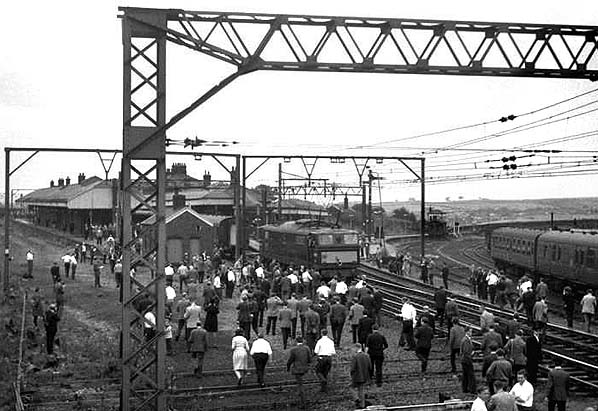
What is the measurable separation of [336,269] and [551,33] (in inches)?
745

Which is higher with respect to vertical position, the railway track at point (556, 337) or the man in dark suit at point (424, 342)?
the man in dark suit at point (424, 342)

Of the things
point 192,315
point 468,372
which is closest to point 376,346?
point 468,372

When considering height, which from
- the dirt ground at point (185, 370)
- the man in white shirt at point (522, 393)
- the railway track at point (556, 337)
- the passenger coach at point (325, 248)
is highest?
the passenger coach at point (325, 248)

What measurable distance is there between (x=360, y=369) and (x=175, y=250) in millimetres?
32107

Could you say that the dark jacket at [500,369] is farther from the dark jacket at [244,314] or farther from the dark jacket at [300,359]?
the dark jacket at [244,314]

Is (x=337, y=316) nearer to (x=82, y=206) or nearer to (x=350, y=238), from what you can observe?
(x=350, y=238)

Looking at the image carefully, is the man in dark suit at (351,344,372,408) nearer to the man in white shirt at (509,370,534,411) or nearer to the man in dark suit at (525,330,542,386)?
the man in white shirt at (509,370,534,411)

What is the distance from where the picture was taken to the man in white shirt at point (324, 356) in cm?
1578

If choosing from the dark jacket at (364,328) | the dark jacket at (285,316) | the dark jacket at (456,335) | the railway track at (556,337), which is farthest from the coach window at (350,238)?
the dark jacket at (456,335)

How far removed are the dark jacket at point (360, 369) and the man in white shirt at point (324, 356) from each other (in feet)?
2.96

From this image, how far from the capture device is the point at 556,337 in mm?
21312

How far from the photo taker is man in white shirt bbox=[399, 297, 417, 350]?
20016mm

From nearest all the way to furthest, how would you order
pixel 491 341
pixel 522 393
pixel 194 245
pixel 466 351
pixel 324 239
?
1. pixel 522 393
2. pixel 466 351
3. pixel 491 341
4. pixel 324 239
5. pixel 194 245

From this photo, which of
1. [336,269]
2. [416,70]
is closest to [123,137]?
[416,70]
